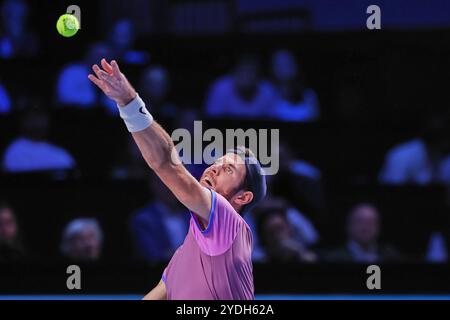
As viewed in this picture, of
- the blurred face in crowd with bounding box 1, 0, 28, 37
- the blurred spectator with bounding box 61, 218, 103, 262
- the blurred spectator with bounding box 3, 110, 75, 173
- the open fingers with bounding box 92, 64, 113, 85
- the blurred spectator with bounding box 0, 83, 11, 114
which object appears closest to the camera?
the open fingers with bounding box 92, 64, 113, 85

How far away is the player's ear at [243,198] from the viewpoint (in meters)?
4.82

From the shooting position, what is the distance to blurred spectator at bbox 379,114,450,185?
9000 mm

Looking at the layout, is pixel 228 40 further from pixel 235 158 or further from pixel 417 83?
pixel 235 158

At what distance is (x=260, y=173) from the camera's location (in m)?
4.92

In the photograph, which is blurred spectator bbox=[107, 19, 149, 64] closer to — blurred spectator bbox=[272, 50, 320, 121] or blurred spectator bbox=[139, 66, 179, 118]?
blurred spectator bbox=[139, 66, 179, 118]

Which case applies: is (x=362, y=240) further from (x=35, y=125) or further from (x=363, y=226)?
(x=35, y=125)

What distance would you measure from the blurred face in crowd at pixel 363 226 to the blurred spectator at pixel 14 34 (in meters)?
3.56

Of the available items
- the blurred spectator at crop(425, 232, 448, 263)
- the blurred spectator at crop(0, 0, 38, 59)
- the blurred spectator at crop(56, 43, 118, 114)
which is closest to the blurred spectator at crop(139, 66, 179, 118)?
the blurred spectator at crop(56, 43, 118, 114)

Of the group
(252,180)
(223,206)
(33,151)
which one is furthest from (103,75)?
(33,151)

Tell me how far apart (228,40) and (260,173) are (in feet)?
18.0

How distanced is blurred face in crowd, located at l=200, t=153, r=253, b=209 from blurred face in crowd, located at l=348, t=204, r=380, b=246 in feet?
10.7

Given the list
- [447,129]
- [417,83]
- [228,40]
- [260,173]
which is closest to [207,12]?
[228,40]

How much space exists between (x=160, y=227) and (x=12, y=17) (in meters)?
3.28

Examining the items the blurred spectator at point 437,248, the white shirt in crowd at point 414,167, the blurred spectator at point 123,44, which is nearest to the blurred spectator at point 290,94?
the white shirt in crowd at point 414,167
